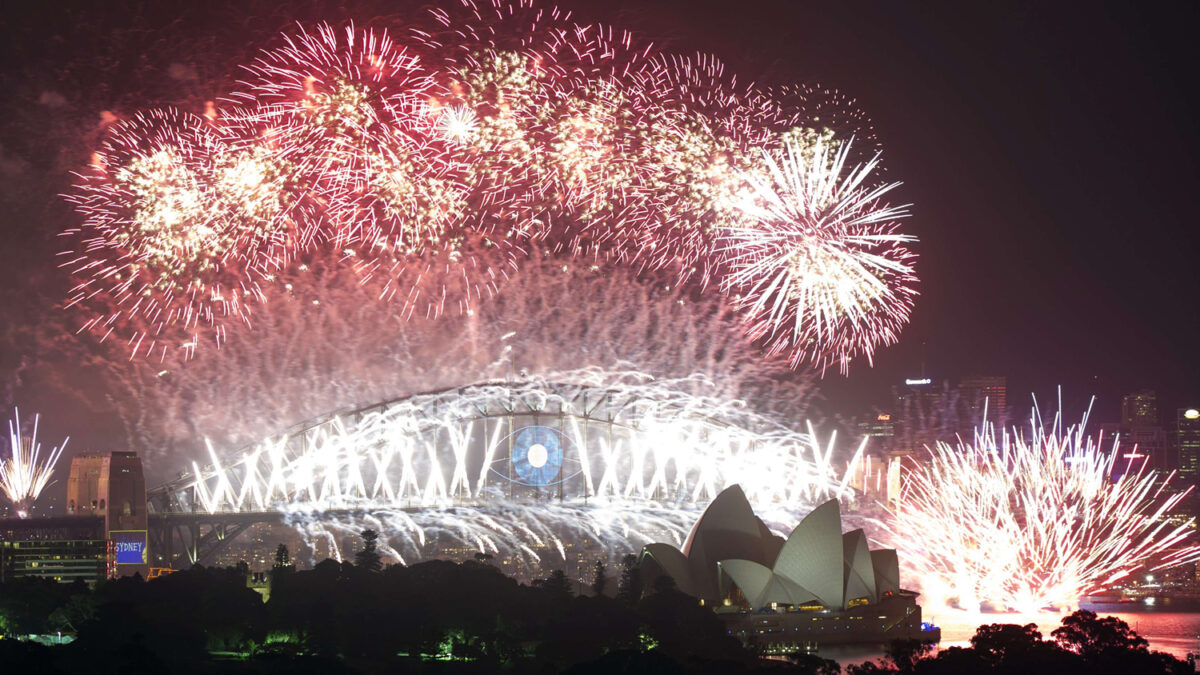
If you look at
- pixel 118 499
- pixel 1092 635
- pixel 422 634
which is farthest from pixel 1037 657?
pixel 118 499

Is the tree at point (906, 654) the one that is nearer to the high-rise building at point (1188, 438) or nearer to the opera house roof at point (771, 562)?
the opera house roof at point (771, 562)

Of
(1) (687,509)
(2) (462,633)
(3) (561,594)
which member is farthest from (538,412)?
(2) (462,633)

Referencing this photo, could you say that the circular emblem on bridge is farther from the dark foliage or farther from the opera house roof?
the dark foliage

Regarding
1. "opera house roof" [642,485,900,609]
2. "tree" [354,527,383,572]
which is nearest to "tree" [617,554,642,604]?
"opera house roof" [642,485,900,609]

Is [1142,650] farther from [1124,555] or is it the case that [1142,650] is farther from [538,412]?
[1124,555]

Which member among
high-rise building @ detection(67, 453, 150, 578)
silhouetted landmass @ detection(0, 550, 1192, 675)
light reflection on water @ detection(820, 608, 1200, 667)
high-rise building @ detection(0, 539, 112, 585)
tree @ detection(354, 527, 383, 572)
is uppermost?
high-rise building @ detection(67, 453, 150, 578)

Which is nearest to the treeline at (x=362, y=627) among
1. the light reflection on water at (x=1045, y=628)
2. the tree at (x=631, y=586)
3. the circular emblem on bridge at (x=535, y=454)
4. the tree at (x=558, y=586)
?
the tree at (x=558, y=586)
